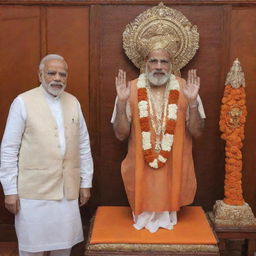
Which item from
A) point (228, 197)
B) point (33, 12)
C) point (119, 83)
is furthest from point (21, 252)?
point (33, 12)

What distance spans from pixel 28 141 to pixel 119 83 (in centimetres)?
78

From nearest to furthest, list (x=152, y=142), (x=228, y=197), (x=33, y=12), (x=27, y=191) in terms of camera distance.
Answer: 1. (x=27, y=191)
2. (x=152, y=142)
3. (x=228, y=197)
4. (x=33, y=12)

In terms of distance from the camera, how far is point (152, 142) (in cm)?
297

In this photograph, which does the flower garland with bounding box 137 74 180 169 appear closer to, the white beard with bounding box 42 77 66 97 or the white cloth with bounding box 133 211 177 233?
the white cloth with bounding box 133 211 177 233

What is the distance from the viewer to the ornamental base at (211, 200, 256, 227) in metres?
3.19

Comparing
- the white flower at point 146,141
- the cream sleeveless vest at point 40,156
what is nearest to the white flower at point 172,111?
the white flower at point 146,141

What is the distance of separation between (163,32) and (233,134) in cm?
105

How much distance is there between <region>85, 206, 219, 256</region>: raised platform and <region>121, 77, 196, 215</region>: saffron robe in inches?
6.8

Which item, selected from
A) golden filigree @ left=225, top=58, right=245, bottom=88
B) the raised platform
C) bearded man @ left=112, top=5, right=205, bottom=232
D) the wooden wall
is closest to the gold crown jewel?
the wooden wall

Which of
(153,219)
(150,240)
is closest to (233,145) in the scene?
(153,219)

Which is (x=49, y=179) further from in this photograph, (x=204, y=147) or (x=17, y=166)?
(x=204, y=147)

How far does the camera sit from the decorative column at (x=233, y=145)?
317cm

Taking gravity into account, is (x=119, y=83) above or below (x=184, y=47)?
below

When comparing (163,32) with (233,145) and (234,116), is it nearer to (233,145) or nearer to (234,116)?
(234,116)
